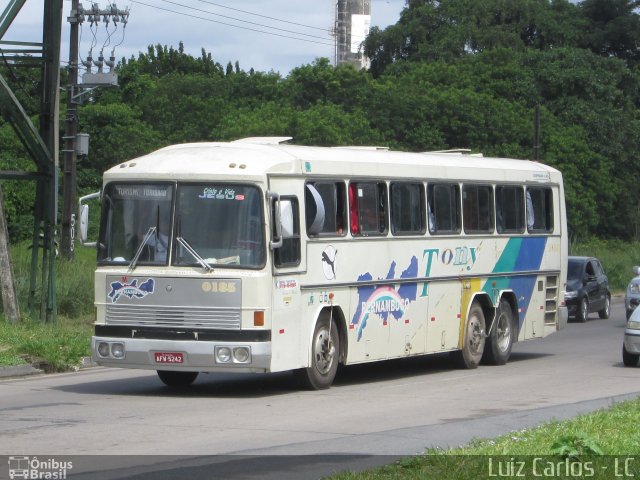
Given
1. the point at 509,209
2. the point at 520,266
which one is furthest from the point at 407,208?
the point at 520,266

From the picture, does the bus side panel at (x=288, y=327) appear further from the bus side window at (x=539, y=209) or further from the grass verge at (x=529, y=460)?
the bus side window at (x=539, y=209)

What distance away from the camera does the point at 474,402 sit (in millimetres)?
15125

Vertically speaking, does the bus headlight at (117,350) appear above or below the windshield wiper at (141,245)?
below

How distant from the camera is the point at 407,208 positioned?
18250 millimetres

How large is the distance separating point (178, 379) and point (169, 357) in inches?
77.6

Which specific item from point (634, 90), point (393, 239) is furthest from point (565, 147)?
point (393, 239)

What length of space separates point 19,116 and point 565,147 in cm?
3468

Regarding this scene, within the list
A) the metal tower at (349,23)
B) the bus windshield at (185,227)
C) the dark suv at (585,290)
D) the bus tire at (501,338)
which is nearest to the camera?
the bus windshield at (185,227)

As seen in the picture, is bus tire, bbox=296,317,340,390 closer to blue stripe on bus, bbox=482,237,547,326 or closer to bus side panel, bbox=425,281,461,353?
bus side panel, bbox=425,281,461,353

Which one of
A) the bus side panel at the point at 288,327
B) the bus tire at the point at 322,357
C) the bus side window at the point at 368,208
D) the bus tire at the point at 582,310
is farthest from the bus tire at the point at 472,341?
the bus tire at the point at 582,310

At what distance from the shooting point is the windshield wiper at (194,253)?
14.7 m

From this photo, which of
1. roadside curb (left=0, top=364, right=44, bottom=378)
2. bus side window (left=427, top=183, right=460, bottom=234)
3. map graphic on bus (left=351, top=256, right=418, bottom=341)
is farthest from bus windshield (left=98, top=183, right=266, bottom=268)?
bus side window (left=427, top=183, right=460, bottom=234)

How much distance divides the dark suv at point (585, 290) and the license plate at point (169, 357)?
806 inches

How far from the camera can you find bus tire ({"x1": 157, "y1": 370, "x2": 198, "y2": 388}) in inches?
648
